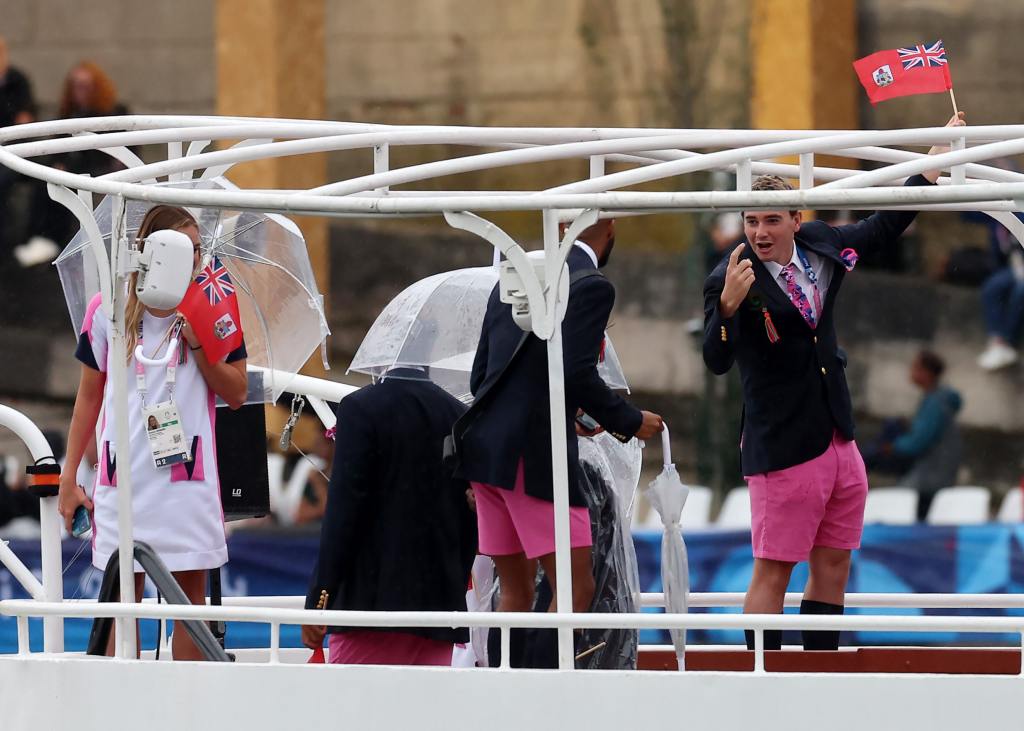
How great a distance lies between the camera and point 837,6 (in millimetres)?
14188

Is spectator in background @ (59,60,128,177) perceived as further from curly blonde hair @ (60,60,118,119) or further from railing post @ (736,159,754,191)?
railing post @ (736,159,754,191)

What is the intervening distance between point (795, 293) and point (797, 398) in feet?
1.04

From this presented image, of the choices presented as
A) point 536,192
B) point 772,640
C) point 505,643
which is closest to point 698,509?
point 772,640

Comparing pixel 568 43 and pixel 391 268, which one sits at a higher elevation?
pixel 568 43

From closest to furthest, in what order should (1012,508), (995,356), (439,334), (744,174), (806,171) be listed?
(744,174) < (806,171) < (439,334) < (1012,508) < (995,356)

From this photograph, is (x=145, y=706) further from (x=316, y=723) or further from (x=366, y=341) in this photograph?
(x=366, y=341)

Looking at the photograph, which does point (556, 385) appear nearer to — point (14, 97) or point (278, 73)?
point (278, 73)

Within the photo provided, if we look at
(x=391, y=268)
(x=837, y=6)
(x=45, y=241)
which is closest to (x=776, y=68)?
(x=837, y=6)

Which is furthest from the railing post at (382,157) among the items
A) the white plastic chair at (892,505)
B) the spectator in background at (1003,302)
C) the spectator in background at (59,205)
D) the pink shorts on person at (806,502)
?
the spectator in background at (59,205)

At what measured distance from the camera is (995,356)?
13.5 m

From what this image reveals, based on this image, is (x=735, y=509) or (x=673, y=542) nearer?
(x=673, y=542)

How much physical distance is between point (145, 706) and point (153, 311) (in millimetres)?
1191

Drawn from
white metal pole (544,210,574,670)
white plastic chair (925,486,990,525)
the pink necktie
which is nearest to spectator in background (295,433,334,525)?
white plastic chair (925,486,990,525)

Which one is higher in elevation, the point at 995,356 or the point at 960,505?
the point at 995,356
